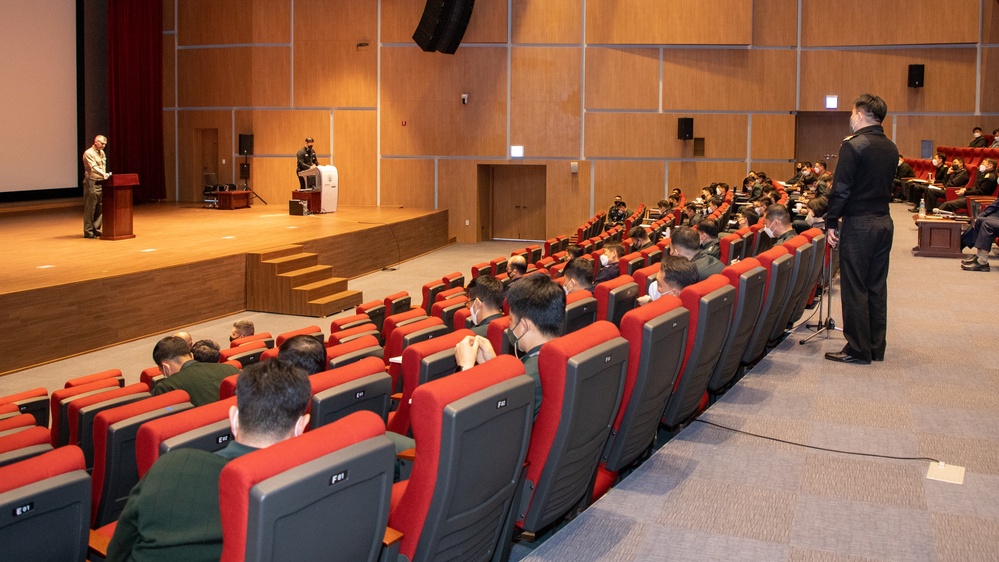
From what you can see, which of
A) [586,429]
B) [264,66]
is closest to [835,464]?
[586,429]

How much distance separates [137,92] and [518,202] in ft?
23.6

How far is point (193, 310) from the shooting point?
9.35 m

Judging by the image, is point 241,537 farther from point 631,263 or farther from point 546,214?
point 546,214

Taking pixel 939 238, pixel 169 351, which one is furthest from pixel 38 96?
pixel 939 238

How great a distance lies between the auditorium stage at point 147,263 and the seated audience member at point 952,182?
24.2 feet

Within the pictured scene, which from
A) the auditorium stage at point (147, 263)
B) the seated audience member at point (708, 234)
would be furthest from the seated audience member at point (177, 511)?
the auditorium stage at point (147, 263)

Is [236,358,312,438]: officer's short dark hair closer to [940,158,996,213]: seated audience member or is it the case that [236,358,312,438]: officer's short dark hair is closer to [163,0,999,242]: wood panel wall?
[940,158,996,213]: seated audience member

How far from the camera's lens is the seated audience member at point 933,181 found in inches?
484

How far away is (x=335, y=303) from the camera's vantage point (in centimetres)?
1030

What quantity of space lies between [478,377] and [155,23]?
1637cm

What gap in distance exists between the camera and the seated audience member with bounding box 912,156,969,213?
453 inches

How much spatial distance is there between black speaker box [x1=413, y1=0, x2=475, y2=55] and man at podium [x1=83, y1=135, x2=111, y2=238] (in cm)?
574

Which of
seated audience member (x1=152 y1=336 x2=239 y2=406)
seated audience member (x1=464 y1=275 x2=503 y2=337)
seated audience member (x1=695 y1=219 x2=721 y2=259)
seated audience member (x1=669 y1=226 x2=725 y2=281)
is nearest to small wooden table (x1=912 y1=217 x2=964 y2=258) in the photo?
seated audience member (x1=695 y1=219 x2=721 y2=259)

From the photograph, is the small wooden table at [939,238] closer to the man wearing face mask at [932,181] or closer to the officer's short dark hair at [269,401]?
the man wearing face mask at [932,181]
